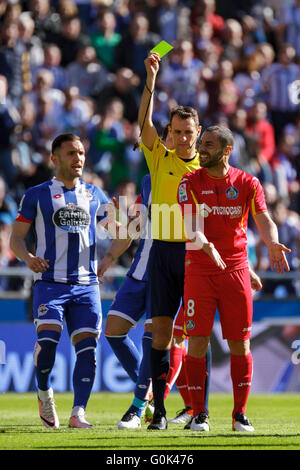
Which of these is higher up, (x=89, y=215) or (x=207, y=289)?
(x=89, y=215)

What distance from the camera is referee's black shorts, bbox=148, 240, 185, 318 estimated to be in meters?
7.66

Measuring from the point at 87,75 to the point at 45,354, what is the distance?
930cm

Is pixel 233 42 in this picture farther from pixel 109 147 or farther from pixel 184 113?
pixel 184 113

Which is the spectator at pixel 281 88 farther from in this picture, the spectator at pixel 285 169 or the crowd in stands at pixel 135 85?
the spectator at pixel 285 169

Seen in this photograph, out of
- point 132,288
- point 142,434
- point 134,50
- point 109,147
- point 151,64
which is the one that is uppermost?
point 134,50

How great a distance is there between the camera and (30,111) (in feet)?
49.1

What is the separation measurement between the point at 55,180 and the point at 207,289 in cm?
185

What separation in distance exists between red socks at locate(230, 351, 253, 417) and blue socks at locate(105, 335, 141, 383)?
64.1 inches

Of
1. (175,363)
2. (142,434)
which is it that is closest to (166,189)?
(175,363)

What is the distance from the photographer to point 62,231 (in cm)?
827

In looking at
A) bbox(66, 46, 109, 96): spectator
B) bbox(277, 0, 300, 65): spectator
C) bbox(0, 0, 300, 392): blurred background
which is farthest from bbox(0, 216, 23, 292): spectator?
bbox(277, 0, 300, 65): spectator

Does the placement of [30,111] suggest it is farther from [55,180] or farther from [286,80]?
[55,180]
